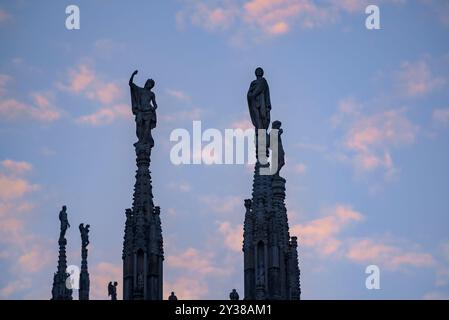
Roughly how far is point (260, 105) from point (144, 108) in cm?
481

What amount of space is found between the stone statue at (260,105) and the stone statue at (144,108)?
4.03 meters

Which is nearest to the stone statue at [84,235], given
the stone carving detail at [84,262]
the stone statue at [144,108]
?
the stone carving detail at [84,262]

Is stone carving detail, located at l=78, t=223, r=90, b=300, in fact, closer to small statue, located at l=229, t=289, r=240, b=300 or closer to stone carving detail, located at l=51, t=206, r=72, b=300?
Result: stone carving detail, located at l=51, t=206, r=72, b=300

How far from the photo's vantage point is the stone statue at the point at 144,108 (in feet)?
185

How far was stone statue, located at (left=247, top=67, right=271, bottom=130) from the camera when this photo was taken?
5550 cm

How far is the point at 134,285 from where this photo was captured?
176 feet
